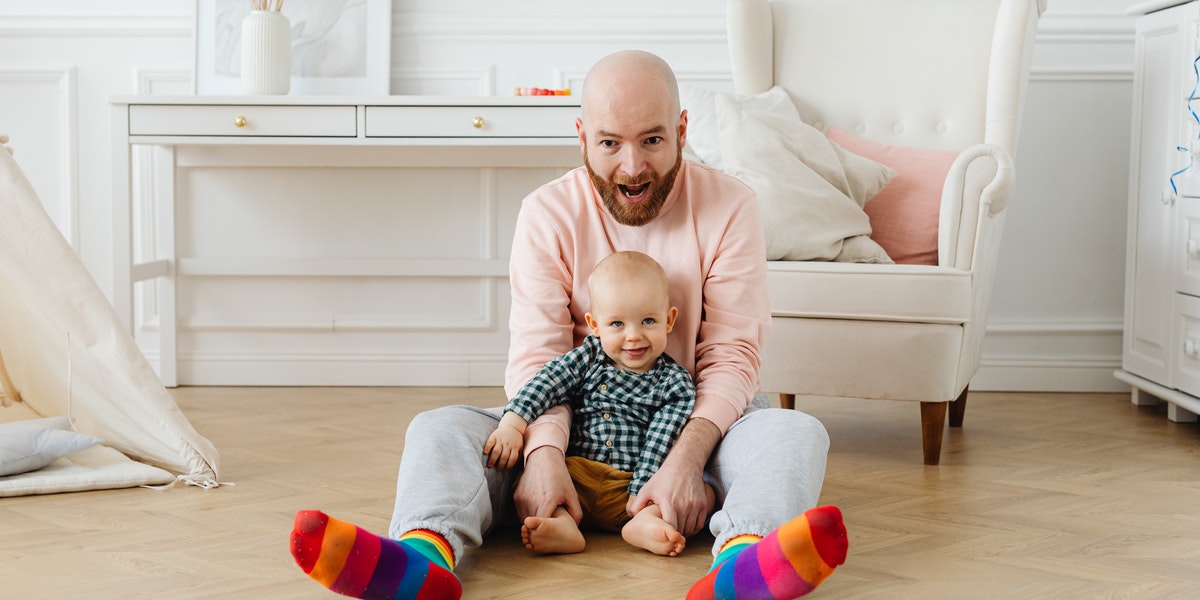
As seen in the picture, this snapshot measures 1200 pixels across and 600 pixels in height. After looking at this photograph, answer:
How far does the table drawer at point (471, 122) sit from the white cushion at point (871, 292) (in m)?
0.81

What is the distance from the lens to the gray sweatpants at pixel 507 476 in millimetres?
1298

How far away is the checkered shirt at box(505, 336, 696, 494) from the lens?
155 centimetres

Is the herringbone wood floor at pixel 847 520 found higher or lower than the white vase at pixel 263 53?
lower

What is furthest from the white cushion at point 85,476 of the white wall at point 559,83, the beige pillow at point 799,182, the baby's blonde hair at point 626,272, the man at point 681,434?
the white wall at point 559,83

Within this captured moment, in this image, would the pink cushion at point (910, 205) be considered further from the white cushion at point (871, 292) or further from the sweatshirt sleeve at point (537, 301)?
the sweatshirt sleeve at point (537, 301)

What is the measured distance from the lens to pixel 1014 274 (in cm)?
321

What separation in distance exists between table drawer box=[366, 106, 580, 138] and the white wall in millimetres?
455

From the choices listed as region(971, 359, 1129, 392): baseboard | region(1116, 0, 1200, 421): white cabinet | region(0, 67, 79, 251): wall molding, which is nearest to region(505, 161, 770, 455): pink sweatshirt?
region(1116, 0, 1200, 421): white cabinet

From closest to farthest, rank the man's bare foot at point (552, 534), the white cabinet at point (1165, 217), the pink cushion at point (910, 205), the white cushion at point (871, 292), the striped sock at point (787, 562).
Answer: the striped sock at point (787, 562) < the man's bare foot at point (552, 534) < the white cushion at point (871, 292) < the pink cushion at point (910, 205) < the white cabinet at point (1165, 217)

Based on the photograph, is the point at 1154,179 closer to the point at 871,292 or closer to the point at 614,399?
the point at 871,292

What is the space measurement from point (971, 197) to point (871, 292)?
0.29 m

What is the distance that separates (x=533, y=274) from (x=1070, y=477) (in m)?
1.11

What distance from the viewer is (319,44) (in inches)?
122

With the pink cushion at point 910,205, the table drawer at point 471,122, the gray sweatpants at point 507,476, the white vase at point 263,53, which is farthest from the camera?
the white vase at point 263,53
